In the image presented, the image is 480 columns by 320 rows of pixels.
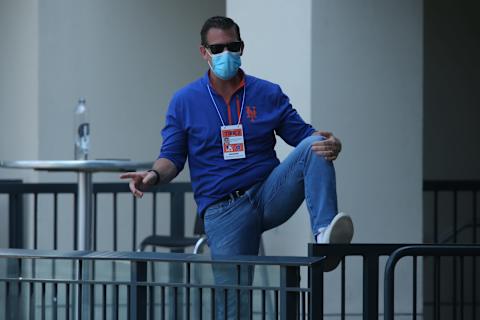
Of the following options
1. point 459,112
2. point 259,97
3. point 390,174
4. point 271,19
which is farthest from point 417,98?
point 459,112

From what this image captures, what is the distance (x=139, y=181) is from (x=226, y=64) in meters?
0.59

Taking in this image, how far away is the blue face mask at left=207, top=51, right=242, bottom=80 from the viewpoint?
209 inches

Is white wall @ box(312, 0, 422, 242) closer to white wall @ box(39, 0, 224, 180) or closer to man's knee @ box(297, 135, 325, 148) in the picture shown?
man's knee @ box(297, 135, 325, 148)

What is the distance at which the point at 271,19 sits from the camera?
7.70 m

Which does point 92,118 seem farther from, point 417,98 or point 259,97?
point 259,97

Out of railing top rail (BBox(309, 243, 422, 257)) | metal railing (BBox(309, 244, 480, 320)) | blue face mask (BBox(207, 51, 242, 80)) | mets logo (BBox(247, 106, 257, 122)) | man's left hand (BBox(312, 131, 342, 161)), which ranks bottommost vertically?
metal railing (BBox(309, 244, 480, 320))

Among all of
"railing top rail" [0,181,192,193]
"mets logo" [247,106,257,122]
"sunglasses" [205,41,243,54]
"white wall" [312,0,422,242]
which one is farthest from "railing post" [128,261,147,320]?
"railing top rail" [0,181,192,193]

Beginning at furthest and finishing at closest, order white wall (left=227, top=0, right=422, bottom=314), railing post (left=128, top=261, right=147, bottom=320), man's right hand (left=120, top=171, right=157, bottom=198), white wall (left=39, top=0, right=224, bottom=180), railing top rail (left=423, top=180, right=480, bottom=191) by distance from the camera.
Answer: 1. white wall (left=39, top=0, right=224, bottom=180)
2. railing top rail (left=423, top=180, right=480, bottom=191)
3. white wall (left=227, top=0, right=422, bottom=314)
4. man's right hand (left=120, top=171, right=157, bottom=198)
5. railing post (left=128, top=261, right=147, bottom=320)

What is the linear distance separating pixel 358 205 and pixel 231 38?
2200mm

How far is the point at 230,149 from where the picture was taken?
532 cm

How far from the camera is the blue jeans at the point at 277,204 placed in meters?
4.99

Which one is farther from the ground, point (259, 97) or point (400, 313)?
point (259, 97)

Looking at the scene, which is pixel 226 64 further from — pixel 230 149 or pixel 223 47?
pixel 230 149

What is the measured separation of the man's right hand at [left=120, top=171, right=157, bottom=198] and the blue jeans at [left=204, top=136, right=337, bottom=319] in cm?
31
